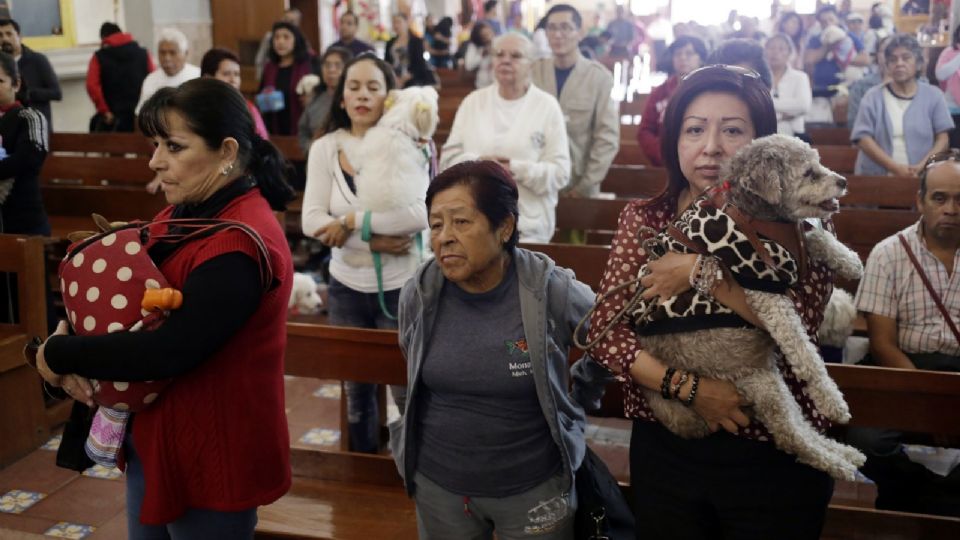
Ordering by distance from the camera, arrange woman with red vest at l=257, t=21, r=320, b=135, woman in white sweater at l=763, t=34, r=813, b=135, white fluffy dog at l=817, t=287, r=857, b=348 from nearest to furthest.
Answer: white fluffy dog at l=817, t=287, r=857, b=348 → woman in white sweater at l=763, t=34, r=813, b=135 → woman with red vest at l=257, t=21, r=320, b=135

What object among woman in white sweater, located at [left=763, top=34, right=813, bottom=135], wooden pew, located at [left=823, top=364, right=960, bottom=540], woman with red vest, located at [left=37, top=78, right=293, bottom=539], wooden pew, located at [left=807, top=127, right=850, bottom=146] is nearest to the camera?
woman with red vest, located at [left=37, top=78, right=293, bottom=539]

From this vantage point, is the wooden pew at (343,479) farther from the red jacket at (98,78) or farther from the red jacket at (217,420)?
the red jacket at (98,78)

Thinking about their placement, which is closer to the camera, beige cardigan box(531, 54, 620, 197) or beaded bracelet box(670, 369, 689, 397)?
beaded bracelet box(670, 369, 689, 397)

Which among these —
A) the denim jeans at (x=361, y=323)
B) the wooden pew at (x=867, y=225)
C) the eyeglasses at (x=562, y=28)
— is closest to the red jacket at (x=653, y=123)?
the eyeglasses at (x=562, y=28)

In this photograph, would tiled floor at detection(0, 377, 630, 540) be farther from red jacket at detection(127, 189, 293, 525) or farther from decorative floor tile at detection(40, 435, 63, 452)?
red jacket at detection(127, 189, 293, 525)

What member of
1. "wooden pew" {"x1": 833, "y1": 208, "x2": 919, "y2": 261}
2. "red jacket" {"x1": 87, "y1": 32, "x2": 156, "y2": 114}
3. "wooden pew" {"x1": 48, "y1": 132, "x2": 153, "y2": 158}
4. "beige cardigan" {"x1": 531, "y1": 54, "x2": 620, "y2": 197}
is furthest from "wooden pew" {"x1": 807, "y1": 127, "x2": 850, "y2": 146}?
"red jacket" {"x1": 87, "y1": 32, "x2": 156, "y2": 114}

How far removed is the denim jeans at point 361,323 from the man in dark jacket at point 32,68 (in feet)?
12.4

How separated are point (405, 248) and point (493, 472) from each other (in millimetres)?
1413

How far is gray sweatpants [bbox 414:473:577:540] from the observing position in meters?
1.88

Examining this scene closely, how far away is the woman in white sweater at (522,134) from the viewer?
3.76 metres

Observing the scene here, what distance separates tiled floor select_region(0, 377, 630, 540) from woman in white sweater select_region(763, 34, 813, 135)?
2.87 m

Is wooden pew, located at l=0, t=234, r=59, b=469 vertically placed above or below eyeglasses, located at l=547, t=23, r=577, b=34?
below

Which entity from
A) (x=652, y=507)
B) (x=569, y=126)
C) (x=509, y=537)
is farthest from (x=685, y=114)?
(x=569, y=126)

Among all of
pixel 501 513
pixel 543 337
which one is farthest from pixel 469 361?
pixel 501 513
